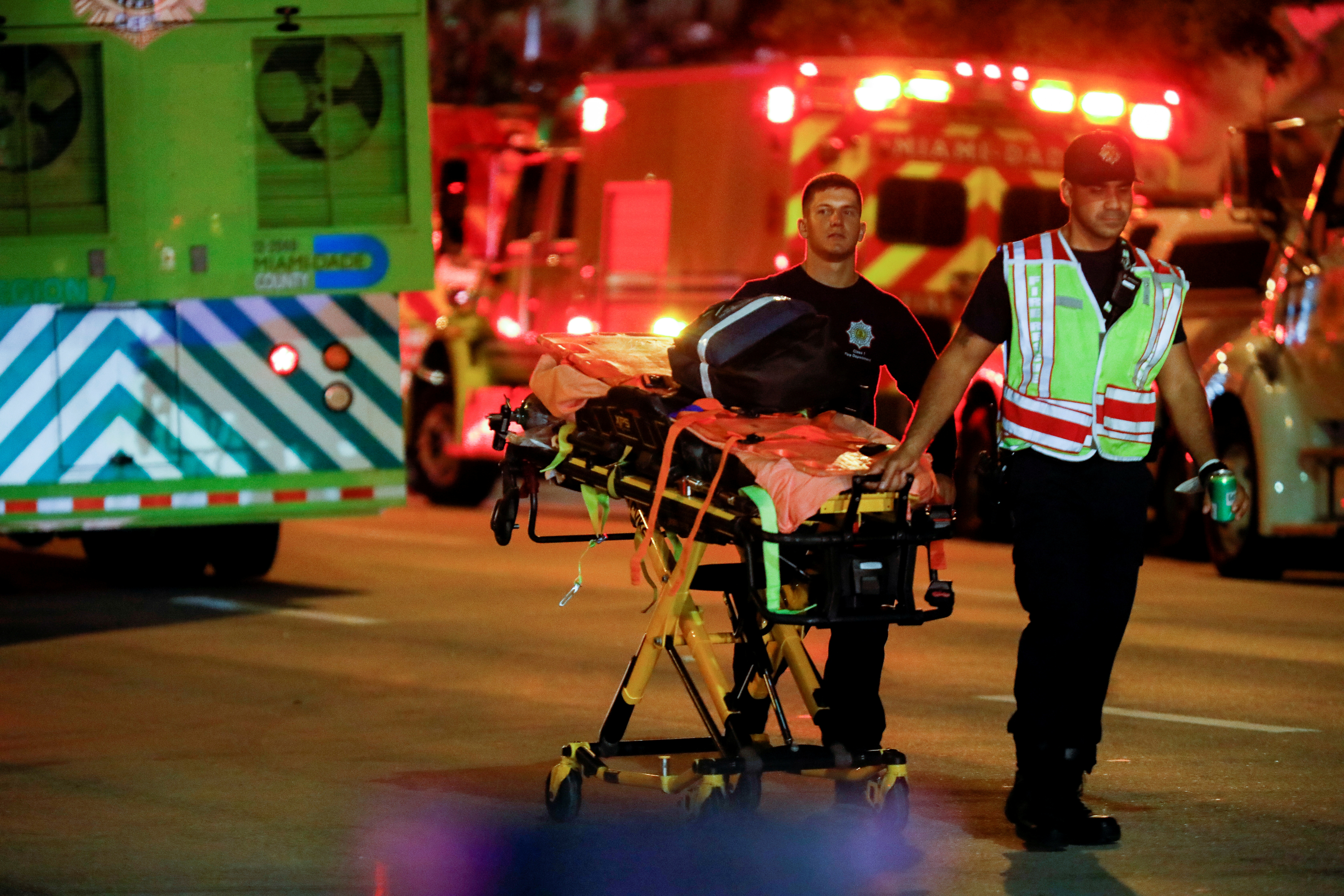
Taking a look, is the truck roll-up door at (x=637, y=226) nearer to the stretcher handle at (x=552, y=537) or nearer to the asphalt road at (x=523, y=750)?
the asphalt road at (x=523, y=750)

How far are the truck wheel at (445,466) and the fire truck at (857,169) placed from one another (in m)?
2.46

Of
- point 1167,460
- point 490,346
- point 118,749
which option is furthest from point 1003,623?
point 490,346

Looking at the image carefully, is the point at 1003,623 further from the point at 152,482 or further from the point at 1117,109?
the point at 1117,109

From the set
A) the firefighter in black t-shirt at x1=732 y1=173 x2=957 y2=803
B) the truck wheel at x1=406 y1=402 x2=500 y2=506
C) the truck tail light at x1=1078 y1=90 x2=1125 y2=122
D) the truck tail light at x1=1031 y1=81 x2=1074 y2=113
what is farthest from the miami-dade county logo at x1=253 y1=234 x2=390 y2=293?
the truck wheel at x1=406 y1=402 x2=500 y2=506

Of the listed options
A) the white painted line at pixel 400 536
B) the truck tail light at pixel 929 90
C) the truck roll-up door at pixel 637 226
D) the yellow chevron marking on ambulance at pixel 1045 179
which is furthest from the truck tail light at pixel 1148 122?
the white painted line at pixel 400 536

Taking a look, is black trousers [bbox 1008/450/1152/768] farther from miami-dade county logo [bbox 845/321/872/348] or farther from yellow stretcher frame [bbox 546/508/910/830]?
miami-dade county logo [bbox 845/321/872/348]

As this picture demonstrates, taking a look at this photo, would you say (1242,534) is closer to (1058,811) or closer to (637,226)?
(637,226)

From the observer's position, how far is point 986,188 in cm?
1609

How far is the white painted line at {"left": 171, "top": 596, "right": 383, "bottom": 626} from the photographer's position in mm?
11523

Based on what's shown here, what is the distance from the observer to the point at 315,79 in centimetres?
1162

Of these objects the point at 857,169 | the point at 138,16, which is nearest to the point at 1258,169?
the point at 857,169

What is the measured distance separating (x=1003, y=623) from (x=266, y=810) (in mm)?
5191

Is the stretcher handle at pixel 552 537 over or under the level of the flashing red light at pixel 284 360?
under

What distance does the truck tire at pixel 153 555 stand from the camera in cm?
1322
